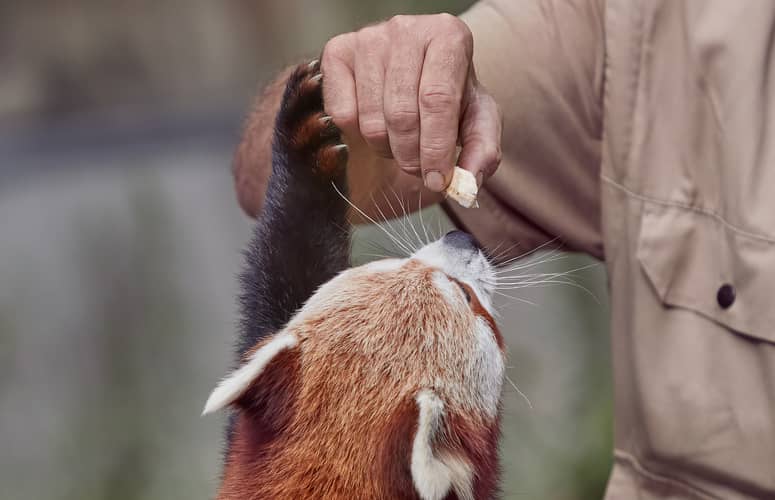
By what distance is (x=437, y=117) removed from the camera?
90 centimetres

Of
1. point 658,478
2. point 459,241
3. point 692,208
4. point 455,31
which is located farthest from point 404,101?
point 658,478

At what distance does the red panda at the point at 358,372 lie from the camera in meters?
0.93

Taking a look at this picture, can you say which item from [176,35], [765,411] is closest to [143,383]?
[176,35]

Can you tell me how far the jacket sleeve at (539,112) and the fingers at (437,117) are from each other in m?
0.55

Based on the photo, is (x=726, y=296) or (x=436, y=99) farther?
(x=726, y=296)

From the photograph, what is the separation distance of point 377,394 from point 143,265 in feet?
5.91

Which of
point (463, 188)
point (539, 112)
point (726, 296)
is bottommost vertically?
point (726, 296)

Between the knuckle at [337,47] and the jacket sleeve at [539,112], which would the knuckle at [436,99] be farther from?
the jacket sleeve at [539,112]

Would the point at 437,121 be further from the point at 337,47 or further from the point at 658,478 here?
the point at 658,478

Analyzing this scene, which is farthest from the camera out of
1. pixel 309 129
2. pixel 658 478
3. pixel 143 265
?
pixel 143 265

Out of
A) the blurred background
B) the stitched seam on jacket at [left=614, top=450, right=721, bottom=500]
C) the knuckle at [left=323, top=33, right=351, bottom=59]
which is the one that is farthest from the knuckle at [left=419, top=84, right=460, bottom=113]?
the blurred background

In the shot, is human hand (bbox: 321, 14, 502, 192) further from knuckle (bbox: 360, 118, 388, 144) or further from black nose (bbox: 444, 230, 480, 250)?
black nose (bbox: 444, 230, 480, 250)

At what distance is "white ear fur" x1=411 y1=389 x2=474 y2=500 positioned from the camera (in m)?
0.88

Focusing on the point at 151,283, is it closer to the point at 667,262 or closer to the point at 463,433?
the point at 667,262
